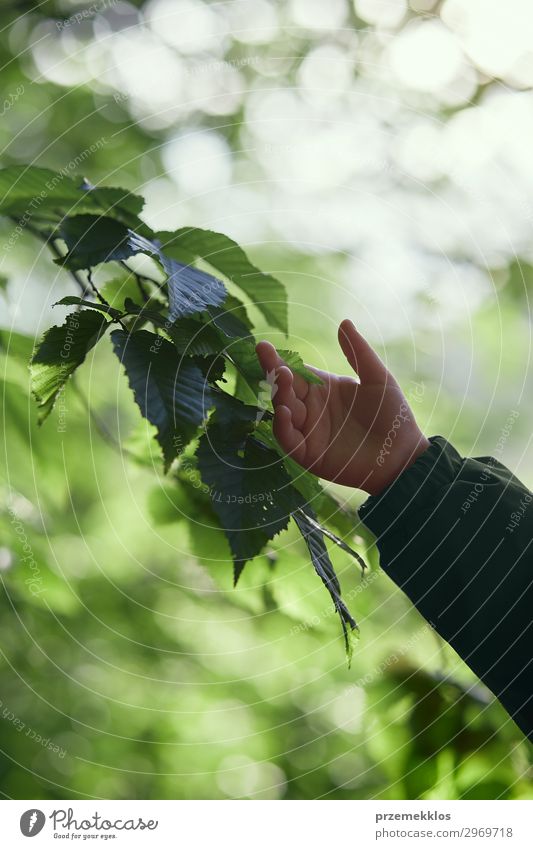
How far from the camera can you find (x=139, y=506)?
83cm

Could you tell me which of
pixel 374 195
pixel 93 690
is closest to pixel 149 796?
pixel 93 690

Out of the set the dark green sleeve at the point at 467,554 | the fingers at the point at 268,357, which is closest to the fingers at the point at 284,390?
the fingers at the point at 268,357

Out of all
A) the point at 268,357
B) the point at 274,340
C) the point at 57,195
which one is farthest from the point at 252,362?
the point at 274,340

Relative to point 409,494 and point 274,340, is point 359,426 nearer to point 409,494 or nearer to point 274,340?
point 409,494

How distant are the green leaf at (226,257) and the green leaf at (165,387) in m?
0.06

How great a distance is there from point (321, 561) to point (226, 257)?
0.15 meters

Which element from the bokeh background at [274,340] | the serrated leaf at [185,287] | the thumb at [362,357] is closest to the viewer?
the serrated leaf at [185,287]

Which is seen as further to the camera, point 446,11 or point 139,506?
point 446,11

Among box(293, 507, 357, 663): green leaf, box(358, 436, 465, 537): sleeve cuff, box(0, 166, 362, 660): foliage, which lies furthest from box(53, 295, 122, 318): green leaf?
box(358, 436, 465, 537): sleeve cuff

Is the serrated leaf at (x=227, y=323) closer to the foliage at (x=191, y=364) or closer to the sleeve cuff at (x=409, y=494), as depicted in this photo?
the foliage at (x=191, y=364)

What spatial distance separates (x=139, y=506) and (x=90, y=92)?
0.68 m

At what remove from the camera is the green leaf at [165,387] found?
241mm

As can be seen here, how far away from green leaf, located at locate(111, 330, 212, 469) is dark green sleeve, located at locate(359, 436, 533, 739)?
197mm

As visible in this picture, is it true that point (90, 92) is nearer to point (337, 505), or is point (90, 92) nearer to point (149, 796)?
point (337, 505)
